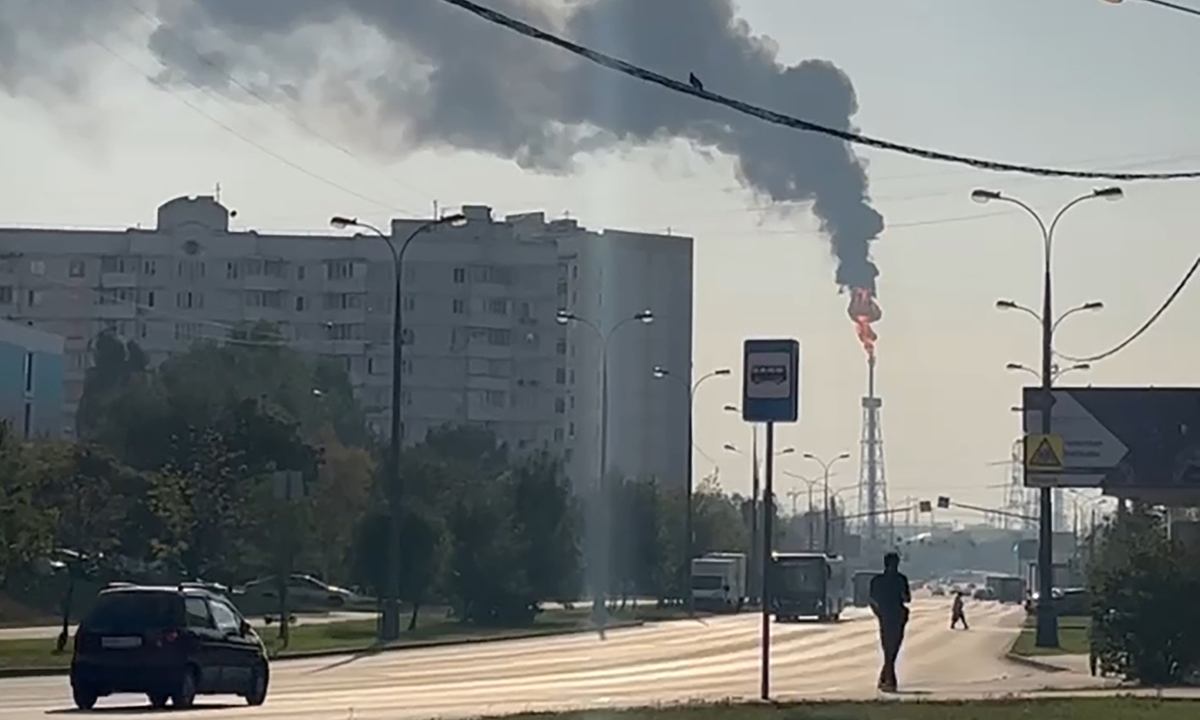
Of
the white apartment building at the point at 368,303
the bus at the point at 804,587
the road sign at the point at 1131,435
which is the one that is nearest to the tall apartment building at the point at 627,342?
the white apartment building at the point at 368,303

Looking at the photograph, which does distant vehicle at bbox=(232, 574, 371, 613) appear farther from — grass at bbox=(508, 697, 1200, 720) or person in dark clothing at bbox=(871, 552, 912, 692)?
grass at bbox=(508, 697, 1200, 720)

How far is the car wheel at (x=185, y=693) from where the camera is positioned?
91.0ft

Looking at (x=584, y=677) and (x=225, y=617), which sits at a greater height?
(x=225, y=617)

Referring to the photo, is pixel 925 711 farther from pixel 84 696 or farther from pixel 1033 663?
pixel 1033 663

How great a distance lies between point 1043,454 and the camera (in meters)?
52.8

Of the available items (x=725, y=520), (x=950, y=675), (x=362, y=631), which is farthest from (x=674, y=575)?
(x=950, y=675)

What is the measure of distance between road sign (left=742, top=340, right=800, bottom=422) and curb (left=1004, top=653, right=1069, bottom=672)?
20849 mm

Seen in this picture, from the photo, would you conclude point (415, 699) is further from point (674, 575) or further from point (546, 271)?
point (546, 271)

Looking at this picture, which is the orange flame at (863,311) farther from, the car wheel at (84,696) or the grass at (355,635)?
the car wheel at (84,696)

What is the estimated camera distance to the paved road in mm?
27703

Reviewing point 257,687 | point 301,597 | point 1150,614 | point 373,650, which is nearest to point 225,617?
point 257,687

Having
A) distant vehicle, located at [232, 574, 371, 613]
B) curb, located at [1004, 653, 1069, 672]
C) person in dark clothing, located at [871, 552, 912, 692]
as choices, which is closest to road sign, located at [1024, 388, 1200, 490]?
curb, located at [1004, 653, 1069, 672]

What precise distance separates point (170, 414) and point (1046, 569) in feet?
172

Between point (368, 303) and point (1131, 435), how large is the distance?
9622 centimetres
